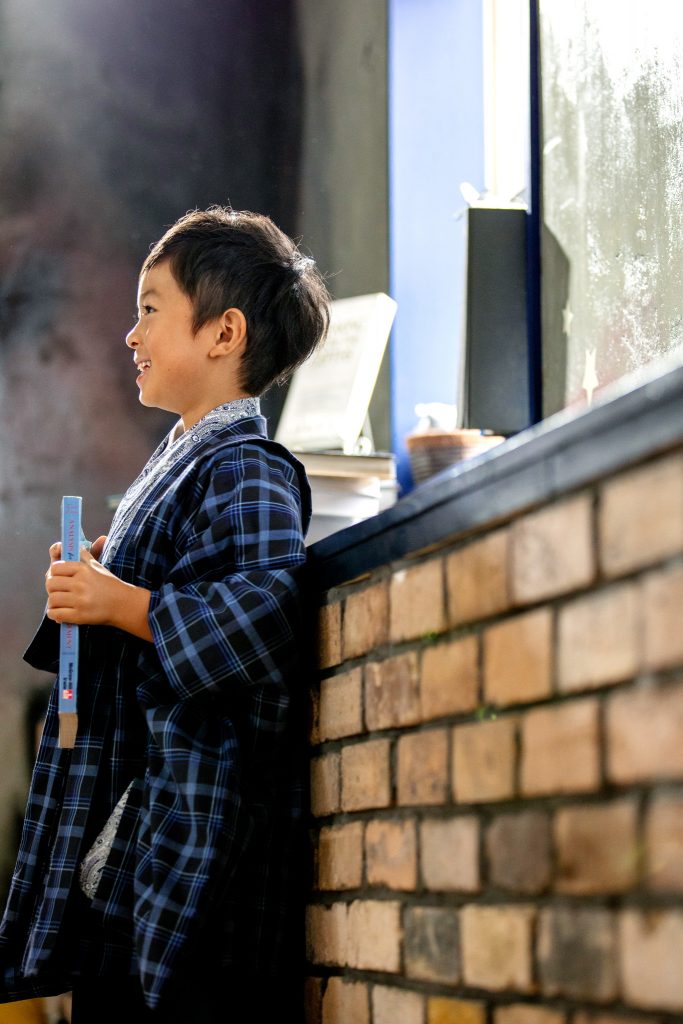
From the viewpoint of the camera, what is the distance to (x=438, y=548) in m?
1.11

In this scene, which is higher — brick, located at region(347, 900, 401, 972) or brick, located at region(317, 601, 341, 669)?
brick, located at region(317, 601, 341, 669)

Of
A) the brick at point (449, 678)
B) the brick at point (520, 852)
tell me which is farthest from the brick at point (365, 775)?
the brick at point (520, 852)

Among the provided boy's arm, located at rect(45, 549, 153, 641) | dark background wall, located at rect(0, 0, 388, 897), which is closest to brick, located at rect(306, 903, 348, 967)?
boy's arm, located at rect(45, 549, 153, 641)

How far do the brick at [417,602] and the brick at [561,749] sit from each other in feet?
0.60

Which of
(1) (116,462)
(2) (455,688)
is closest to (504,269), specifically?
(1) (116,462)

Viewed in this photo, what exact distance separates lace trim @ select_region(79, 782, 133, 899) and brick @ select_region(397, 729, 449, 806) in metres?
0.33

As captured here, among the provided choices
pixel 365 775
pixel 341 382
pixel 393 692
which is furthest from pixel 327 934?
pixel 341 382

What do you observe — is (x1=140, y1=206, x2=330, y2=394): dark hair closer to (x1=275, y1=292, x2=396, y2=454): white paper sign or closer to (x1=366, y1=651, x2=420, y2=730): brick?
(x1=366, y1=651, x2=420, y2=730): brick

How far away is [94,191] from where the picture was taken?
9.58 ft

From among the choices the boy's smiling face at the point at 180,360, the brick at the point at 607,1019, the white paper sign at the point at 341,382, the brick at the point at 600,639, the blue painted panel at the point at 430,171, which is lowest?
the brick at the point at 607,1019

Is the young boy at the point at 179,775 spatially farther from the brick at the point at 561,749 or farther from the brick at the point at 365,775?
the brick at the point at 561,749

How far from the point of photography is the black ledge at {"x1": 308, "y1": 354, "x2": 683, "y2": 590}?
31.0 inches

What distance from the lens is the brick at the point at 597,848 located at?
0.80m

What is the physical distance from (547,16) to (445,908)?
4.34ft
